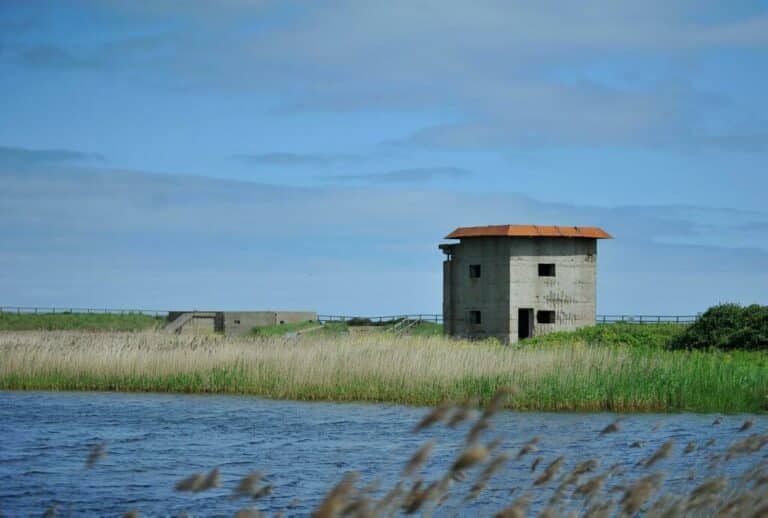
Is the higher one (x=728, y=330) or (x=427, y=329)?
(x=728, y=330)

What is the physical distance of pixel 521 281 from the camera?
44875 mm

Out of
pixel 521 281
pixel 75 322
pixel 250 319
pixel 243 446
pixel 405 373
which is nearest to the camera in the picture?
pixel 243 446

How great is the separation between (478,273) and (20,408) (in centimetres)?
2609

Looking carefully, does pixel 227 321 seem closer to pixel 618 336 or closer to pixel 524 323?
pixel 524 323

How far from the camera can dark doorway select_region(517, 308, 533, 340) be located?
45.4 metres

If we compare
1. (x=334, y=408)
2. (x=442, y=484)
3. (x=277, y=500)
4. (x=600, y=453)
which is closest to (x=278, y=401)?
(x=334, y=408)

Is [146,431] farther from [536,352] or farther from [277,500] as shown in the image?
[536,352]

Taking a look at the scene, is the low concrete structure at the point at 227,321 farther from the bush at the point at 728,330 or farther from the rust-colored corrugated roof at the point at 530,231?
the bush at the point at 728,330

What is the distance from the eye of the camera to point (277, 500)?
490 inches

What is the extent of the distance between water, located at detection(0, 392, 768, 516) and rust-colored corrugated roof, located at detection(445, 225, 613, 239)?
21.0 meters

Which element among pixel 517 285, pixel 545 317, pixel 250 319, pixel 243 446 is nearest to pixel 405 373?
pixel 243 446

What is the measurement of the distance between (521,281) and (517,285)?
1.10 feet

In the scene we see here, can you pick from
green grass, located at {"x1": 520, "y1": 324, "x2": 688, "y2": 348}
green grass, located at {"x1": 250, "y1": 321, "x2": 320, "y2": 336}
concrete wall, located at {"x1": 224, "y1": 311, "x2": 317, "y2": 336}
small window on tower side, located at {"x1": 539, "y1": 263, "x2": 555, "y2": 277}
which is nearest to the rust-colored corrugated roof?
small window on tower side, located at {"x1": 539, "y1": 263, "x2": 555, "y2": 277}

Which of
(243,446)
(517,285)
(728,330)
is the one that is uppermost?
(517,285)
